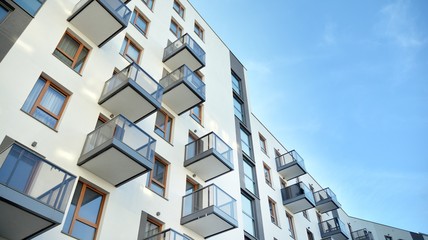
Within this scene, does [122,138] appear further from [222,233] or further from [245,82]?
[245,82]

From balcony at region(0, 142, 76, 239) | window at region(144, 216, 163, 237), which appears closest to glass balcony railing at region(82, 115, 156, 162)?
window at region(144, 216, 163, 237)

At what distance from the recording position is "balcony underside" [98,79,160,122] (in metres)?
12.1

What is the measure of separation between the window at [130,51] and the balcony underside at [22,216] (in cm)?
839

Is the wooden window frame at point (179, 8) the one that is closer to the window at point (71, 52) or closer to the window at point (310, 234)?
the window at point (71, 52)

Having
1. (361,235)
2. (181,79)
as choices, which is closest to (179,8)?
Result: (181,79)

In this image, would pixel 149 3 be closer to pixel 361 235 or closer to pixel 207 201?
pixel 207 201

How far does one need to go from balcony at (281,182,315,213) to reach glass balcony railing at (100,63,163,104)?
12.5m

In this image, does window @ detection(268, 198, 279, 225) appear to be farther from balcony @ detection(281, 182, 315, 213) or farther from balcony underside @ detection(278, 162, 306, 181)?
balcony underside @ detection(278, 162, 306, 181)

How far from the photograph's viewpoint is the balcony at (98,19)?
1301cm

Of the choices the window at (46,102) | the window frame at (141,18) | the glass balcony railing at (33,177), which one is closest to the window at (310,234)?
the window frame at (141,18)

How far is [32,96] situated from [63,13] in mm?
4108

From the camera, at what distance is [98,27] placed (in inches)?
524

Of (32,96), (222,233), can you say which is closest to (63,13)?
(32,96)

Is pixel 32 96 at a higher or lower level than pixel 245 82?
lower
